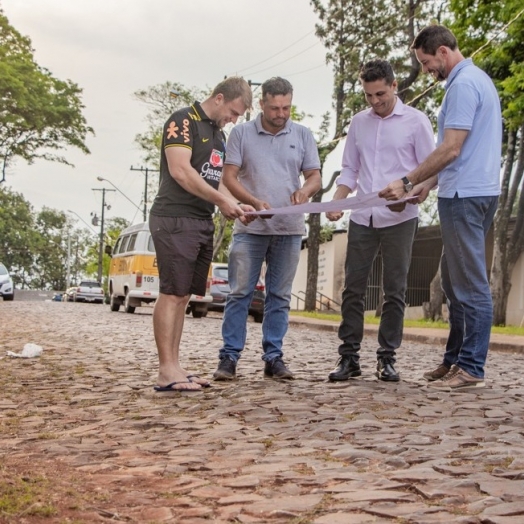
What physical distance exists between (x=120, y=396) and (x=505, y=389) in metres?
2.56

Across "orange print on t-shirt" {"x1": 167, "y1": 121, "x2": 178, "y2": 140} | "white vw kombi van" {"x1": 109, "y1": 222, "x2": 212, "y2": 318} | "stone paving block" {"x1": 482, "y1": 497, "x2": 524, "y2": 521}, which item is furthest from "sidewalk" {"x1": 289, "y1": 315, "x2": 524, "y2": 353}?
"stone paving block" {"x1": 482, "y1": 497, "x2": 524, "y2": 521}

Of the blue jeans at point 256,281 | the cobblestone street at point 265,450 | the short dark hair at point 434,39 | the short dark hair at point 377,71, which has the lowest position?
the cobblestone street at point 265,450

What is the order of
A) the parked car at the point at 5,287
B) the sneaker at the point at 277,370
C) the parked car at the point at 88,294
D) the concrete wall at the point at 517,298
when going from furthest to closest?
the parked car at the point at 88,294, the parked car at the point at 5,287, the concrete wall at the point at 517,298, the sneaker at the point at 277,370

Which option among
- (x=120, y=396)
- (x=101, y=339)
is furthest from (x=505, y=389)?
(x=101, y=339)

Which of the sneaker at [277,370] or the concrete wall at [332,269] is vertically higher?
the concrete wall at [332,269]

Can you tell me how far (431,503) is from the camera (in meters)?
3.18

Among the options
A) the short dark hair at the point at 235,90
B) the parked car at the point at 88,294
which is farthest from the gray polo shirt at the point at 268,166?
the parked car at the point at 88,294

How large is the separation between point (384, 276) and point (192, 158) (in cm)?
158

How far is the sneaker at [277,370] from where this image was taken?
6.93 metres

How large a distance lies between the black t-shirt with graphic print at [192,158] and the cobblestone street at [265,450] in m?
1.16

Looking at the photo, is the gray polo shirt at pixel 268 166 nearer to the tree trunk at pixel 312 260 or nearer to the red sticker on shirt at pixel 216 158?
the red sticker on shirt at pixel 216 158

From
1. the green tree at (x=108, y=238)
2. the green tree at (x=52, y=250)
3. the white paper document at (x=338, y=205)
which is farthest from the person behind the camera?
the green tree at (x=52, y=250)

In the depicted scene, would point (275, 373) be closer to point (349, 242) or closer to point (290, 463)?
point (349, 242)

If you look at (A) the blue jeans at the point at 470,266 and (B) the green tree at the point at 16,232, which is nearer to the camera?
(A) the blue jeans at the point at 470,266
